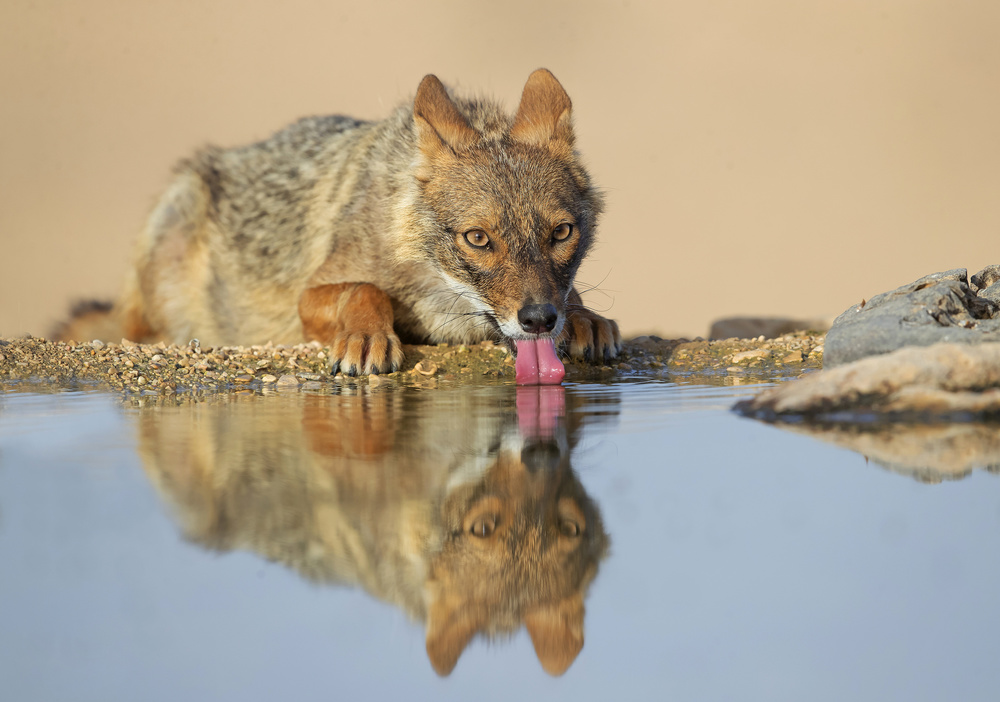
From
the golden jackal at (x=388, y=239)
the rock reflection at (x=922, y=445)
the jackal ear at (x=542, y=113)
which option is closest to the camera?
the rock reflection at (x=922, y=445)

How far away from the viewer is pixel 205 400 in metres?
5.01

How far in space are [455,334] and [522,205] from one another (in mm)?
1269

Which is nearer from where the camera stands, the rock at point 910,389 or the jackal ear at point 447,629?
the jackal ear at point 447,629

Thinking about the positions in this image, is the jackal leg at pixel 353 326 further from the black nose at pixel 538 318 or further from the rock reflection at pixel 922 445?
the rock reflection at pixel 922 445

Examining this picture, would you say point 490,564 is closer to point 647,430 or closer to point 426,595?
point 426,595

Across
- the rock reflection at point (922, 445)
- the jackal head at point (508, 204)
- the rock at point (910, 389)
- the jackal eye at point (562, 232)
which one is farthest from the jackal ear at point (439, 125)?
the rock reflection at point (922, 445)

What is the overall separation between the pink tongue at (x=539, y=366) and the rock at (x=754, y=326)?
189 inches

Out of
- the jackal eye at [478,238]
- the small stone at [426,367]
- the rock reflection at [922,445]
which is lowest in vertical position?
the rock reflection at [922,445]

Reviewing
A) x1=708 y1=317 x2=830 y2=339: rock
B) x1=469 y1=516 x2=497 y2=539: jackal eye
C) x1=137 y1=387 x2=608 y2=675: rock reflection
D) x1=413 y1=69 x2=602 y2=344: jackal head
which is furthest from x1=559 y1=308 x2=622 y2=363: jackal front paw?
x1=708 y1=317 x2=830 y2=339: rock

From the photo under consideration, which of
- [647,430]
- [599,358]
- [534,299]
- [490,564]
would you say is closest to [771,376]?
[599,358]

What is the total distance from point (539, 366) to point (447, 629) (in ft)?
11.4

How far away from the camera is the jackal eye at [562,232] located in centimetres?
568

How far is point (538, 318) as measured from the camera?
5082 millimetres

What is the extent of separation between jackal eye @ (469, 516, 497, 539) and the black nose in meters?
2.53
